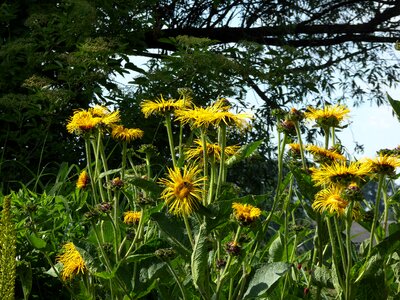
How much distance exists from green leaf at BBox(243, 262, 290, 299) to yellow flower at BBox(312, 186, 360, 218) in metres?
0.16

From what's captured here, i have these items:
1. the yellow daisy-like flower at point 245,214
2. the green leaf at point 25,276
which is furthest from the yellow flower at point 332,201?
the green leaf at point 25,276

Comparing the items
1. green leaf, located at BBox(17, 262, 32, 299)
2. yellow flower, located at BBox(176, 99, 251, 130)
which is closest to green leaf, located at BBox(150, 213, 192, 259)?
yellow flower, located at BBox(176, 99, 251, 130)

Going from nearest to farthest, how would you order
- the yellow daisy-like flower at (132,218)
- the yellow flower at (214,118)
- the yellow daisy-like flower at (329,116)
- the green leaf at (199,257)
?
the green leaf at (199,257) < the yellow flower at (214,118) < the yellow daisy-like flower at (329,116) < the yellow daisy-like flower at (132,218)

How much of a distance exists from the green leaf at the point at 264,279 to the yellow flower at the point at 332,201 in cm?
16

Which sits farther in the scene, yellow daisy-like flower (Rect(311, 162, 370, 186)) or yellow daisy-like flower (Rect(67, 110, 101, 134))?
yellow daisy-like flower (Rect(67, 110, 101, 134))

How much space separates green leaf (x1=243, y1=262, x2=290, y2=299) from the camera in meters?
1.91

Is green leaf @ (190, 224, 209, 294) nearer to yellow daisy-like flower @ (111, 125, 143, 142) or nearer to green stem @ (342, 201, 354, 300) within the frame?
green stem @ (342, 201, 354, 300)

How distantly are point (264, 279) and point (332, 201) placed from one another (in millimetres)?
248

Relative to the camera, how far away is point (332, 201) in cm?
188

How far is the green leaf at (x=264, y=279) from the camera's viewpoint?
6.27 ft

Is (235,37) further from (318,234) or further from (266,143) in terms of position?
(318,234)

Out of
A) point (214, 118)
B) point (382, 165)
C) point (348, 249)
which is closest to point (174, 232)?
point (214, 118)

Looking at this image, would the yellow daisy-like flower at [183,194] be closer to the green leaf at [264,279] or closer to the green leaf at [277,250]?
the green leaf at [264,279]

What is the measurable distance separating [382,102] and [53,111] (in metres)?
3.57
